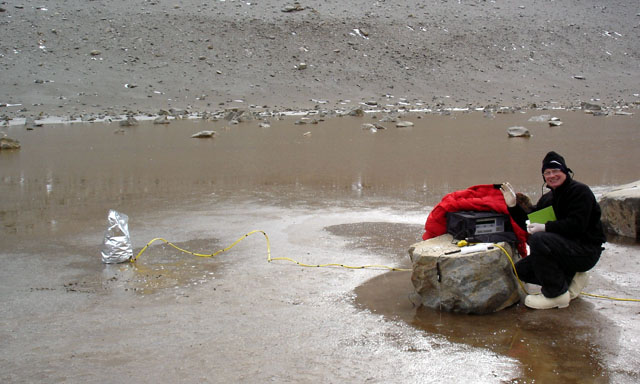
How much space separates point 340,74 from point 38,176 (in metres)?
31.6

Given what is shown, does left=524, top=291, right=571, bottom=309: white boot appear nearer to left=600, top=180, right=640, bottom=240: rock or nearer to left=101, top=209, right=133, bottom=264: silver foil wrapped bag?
left=600, top=180, right=640, bottom=240: rock

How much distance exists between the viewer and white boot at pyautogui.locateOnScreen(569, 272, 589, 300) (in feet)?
17.8

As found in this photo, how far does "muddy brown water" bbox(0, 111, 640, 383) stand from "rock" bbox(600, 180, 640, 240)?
351mm

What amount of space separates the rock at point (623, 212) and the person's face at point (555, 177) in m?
2.65

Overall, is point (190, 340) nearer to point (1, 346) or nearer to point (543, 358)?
point (1, 346)

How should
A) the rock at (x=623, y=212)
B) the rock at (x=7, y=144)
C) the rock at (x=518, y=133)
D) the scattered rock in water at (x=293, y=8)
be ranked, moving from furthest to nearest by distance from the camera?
the scattered rock in water at (x=293, y=8) → the rock at (x=518, y=133) → the rock at (x=7, y=144) → the rock at (x=623, y=212)

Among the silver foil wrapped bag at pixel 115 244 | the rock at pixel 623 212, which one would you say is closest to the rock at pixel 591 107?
the rock at pixel 623 212

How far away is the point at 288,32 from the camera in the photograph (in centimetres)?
4869

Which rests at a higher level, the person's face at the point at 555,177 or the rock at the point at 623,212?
the person's face at the point at 555,177

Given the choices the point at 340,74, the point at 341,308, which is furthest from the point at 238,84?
the point at 341,308

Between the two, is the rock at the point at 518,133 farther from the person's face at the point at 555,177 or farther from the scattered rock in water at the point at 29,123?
the scattered rock in water at the point at 29,123

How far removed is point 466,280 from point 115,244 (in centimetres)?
399

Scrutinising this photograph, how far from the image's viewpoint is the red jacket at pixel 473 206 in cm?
561

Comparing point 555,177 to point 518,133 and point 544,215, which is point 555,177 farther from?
point 518,133
